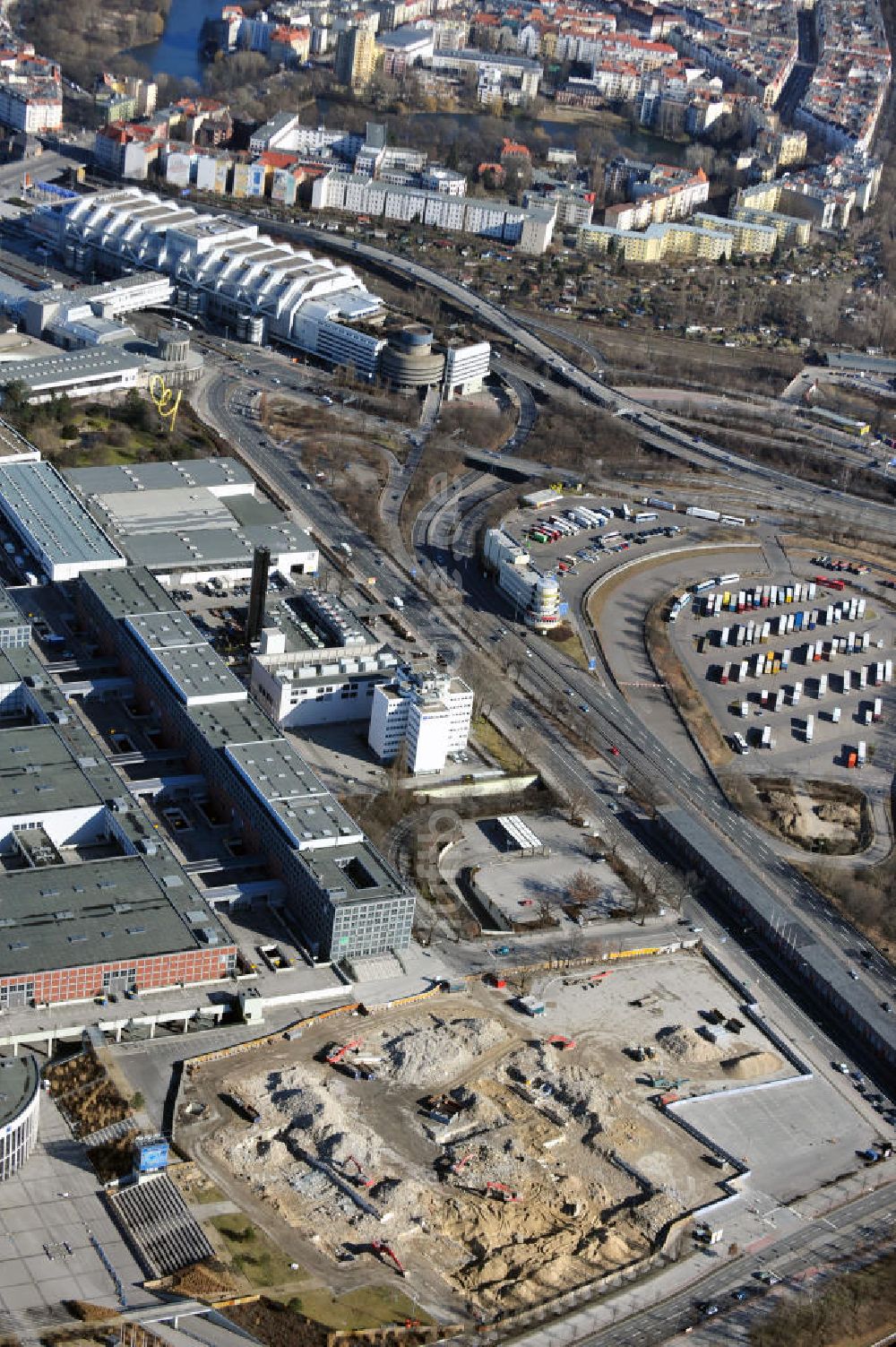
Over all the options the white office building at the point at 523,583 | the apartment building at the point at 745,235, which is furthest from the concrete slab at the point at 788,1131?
the apartment building at the point at 745,235

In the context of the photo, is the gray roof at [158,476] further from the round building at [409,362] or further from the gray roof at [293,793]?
the gray roof at [293,793]

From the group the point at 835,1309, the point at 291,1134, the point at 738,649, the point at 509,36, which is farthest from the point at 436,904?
the point at 509,36

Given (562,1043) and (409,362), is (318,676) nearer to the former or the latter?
(562,1043)

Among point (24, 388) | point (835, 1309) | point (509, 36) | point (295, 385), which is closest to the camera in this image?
point (835, 1309)

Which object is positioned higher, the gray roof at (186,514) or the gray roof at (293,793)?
the gray roof at (293,793)

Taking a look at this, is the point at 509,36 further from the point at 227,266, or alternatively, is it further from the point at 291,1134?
the point at 291,1134

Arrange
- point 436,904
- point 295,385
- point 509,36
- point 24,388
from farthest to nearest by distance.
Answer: point 509,36 < point 295,385 < point 24,388 < point 436,904
